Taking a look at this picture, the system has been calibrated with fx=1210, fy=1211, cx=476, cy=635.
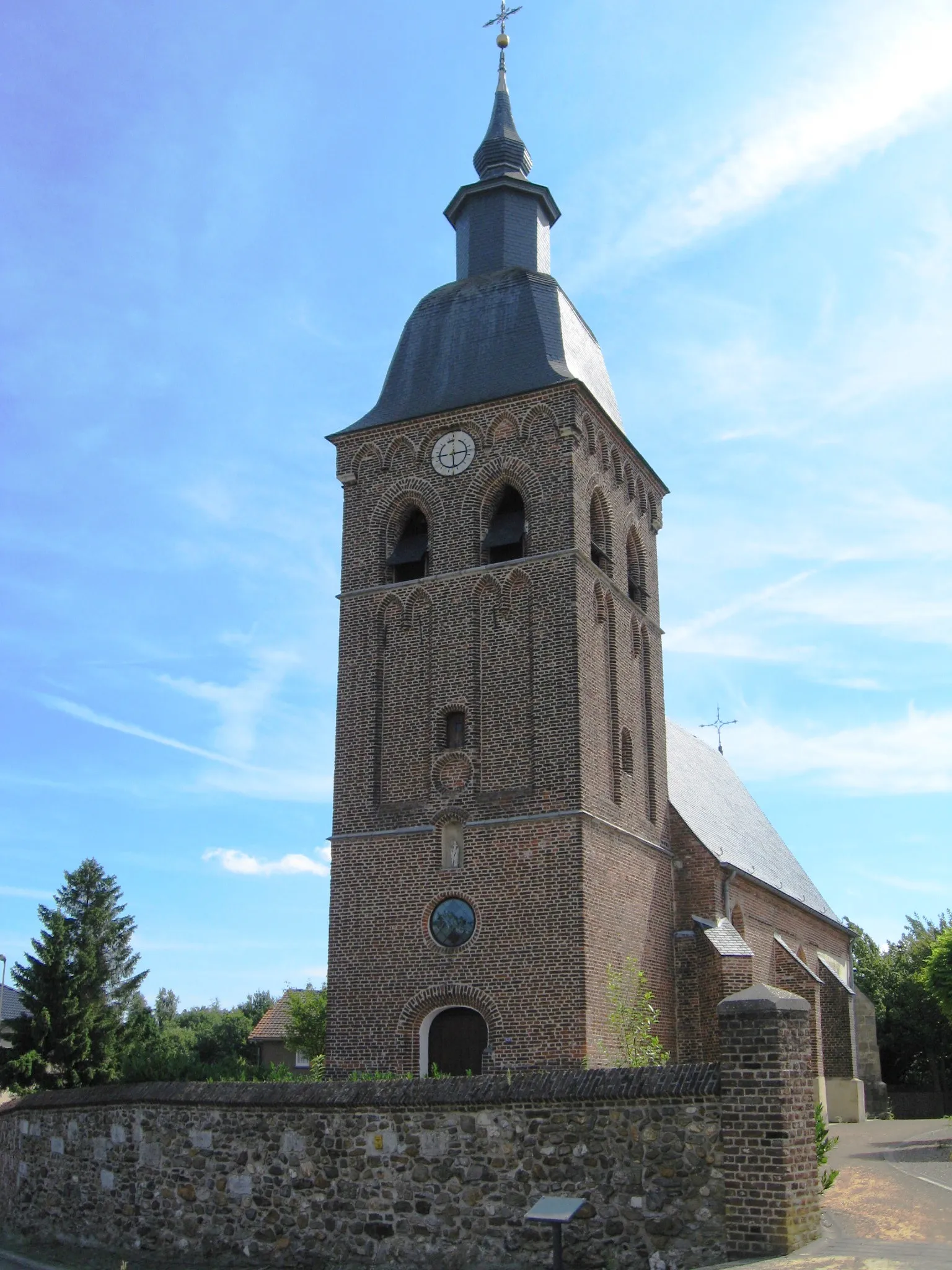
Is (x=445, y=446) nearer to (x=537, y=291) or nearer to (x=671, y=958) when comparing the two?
(x=537, y=291)

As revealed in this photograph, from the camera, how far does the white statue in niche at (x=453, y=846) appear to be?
65.0 feet

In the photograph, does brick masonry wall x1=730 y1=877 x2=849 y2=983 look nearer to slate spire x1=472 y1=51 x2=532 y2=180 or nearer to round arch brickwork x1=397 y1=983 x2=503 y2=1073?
round arch brickwork x1=397 y1=983 x2=503 y2=1073

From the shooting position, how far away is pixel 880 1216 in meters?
12.3

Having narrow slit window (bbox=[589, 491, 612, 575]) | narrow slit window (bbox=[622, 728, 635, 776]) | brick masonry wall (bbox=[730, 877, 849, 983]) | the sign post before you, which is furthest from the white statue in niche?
the sign post

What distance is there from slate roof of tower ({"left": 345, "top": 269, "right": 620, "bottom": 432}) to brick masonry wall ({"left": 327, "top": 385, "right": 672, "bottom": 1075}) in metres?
0.48

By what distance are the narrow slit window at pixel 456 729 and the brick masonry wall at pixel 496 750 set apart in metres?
0.12

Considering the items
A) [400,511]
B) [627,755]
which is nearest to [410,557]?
[400,511]

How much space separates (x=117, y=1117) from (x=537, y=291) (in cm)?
1636

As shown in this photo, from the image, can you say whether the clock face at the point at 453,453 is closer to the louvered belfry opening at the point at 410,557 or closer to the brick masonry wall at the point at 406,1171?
the louvered belfry opening at the point at 410,557

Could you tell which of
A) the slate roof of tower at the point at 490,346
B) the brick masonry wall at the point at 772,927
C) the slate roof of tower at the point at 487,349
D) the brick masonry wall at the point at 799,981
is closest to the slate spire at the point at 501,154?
the slate roof of tower at the point at 490,346

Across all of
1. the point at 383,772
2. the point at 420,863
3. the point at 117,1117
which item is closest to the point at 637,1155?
the point at 117,1117

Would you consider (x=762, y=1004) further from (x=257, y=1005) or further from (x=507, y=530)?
(x=257, y=1005)

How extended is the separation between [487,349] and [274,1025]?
107ft

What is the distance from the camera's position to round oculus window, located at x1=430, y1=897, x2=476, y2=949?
19.4 m
